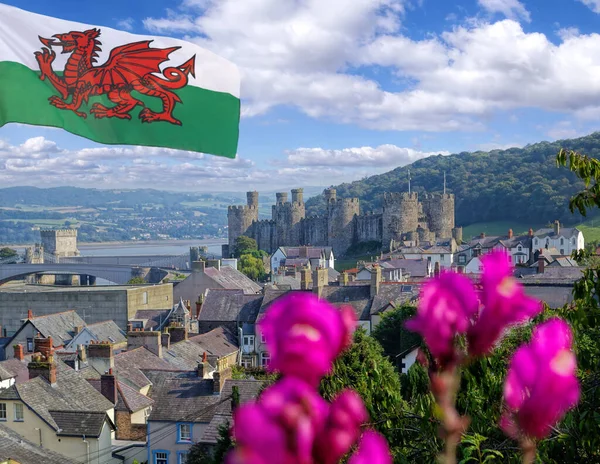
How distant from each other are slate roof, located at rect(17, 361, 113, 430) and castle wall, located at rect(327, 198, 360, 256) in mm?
76319

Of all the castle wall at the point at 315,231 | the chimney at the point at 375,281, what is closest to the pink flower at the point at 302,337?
the chimney at the point at 375,281

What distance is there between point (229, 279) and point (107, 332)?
51.3 feet

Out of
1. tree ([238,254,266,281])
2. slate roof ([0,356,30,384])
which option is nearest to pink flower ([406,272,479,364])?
slate roof ([0,356,30,384])

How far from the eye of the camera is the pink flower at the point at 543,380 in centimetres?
127

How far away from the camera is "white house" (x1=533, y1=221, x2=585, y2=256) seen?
233 feet

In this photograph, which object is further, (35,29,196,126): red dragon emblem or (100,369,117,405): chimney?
(100,369,117,405): chimney

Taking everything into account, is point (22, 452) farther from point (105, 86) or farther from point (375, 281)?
point (375, 281)

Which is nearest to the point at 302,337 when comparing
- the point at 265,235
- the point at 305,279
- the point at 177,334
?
the point at 177,334

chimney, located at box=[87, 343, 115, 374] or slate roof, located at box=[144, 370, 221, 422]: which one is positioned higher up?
chimney, located at box=[87, 343, 115, 374]

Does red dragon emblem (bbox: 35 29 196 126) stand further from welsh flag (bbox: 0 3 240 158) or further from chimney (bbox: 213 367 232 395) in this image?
chimney (bbox: 213 367 232 395)

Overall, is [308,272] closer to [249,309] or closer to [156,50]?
[249,309]

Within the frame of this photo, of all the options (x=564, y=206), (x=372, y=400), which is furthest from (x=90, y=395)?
(x=564, y=206)

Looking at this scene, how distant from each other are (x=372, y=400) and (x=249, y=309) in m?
29.0

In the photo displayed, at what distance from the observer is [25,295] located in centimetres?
3903
